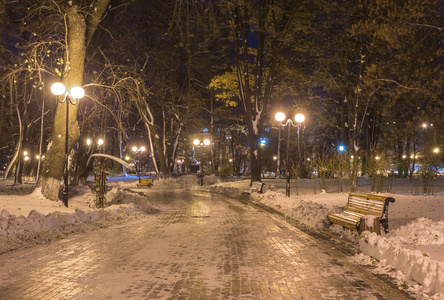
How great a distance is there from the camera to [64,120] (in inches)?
656

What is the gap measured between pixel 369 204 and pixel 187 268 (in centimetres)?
544

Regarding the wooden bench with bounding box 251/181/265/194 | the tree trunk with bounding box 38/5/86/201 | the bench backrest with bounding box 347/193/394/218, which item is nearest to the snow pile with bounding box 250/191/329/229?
the bench backrest with bounding box 347/193/394/218

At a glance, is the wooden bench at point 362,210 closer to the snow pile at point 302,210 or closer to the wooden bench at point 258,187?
the snow pile at point 302,210

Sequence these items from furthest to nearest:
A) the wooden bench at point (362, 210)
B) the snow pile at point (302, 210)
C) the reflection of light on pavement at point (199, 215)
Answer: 1. the reflection of light on pavement at point (199, 215)
2. the snow pile at point (302, 210)
3. the wooden bench at point (362, 210)

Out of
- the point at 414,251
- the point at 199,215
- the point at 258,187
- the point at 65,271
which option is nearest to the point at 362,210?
the point at 414,251

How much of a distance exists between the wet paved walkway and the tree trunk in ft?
20.5

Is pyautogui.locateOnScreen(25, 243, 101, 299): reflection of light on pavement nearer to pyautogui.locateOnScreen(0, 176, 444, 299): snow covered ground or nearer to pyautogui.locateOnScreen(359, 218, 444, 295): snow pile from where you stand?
pyautogui.locateOnScreen(0, 176, 444, 299): snow covered ground

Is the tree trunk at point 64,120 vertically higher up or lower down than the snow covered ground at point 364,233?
higher up

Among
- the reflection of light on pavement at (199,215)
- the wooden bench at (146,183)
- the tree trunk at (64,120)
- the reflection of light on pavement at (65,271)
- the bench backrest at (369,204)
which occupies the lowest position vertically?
the reflection of light on pavement at (65,271)

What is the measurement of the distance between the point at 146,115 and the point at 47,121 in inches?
473

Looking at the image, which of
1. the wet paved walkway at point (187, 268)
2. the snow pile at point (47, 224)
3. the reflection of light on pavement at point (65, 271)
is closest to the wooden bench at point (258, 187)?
the snow pile at point (47, 224)

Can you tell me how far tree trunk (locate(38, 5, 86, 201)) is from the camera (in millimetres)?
16281

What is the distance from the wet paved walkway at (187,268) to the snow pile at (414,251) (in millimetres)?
476

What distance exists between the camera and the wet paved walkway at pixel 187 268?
5.80 metres
